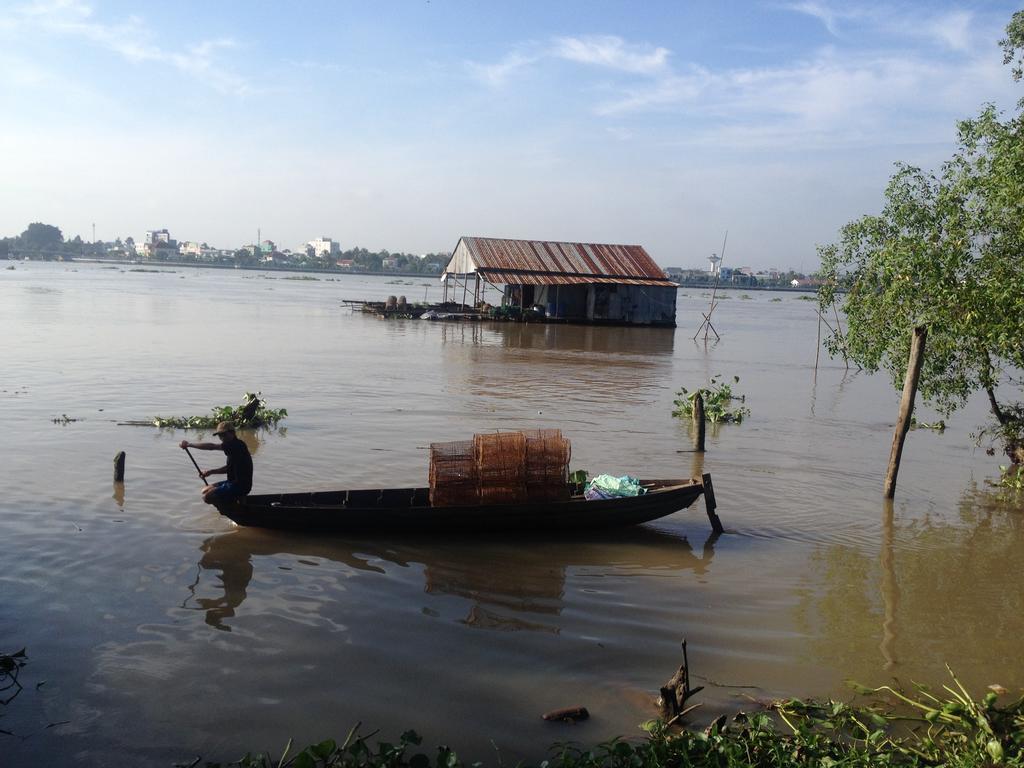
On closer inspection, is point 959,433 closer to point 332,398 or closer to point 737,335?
point 332,398

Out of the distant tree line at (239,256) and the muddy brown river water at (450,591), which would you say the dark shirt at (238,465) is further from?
the distant tree line at (239,256)

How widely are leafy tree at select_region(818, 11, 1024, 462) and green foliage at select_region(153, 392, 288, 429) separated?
10384 millimetres

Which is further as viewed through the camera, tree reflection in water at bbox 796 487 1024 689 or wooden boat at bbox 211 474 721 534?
wooden boat at bbox 211 474 721 534

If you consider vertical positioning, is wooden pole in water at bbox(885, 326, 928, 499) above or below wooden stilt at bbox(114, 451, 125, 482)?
above

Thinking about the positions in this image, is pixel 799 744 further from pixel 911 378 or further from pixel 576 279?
pixel 576 279

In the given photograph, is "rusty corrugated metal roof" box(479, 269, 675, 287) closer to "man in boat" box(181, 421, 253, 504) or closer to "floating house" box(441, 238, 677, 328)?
"floating house" box(441, 238, 677, 328)

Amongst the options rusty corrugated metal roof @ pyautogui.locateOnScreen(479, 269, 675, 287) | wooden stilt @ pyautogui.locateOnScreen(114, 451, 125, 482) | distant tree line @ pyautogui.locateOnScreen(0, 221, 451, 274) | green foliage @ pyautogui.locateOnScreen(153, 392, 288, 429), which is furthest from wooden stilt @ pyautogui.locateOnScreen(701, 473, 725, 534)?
distant tree line @ pyautogui.locateOnScreen(0, 221, 451, 274)

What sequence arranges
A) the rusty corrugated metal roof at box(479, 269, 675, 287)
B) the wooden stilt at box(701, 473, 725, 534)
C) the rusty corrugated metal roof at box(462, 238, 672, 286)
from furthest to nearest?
1. the rusty corrugated metal roof at box(462, 238, 672, 286)
2. the rusty corrugated metal roof at box(479, 269, 675, 287)
3. the wooden stilt at box(701, 473, 725, 534)

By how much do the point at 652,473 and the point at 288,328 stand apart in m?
27.5

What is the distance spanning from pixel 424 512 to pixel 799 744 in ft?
16.5

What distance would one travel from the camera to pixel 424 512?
364 inches

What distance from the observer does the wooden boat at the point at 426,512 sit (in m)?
9.15

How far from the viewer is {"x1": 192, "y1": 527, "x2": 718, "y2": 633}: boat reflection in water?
784cm

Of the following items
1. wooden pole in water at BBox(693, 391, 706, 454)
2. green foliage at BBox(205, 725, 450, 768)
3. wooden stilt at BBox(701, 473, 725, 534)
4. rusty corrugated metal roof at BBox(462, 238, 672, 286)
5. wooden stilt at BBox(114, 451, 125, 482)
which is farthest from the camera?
rusty corrugated metal roof at BBox(462, 238, 672, 286)
